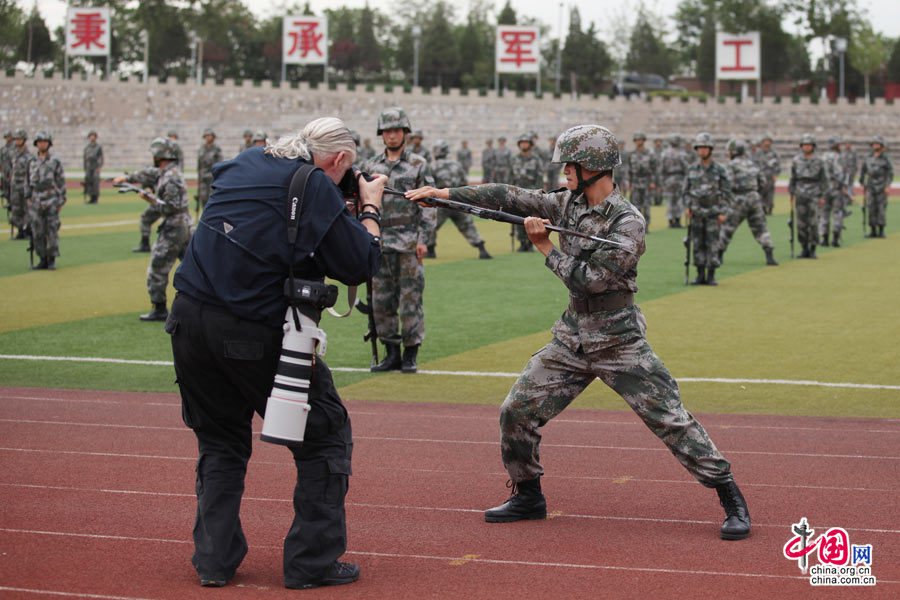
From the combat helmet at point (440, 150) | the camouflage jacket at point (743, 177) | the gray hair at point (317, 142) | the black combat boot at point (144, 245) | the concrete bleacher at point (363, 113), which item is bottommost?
the black combat boot at point (144, 245)

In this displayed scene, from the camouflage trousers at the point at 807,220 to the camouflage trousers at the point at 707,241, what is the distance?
4.74 metres

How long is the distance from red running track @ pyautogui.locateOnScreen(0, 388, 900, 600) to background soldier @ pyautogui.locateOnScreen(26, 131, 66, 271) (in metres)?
11.5

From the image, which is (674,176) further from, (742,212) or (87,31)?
(87,31)

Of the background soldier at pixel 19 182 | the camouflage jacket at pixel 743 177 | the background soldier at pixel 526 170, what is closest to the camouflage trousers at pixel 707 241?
the camouflage jacket at pixel 743 177

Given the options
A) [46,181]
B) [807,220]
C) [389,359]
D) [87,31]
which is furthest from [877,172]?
[87,31]

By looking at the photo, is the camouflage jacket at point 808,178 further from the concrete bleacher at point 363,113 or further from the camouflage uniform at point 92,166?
the concrete bleacher at point 363,113

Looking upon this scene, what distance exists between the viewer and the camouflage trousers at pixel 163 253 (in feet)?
46.4

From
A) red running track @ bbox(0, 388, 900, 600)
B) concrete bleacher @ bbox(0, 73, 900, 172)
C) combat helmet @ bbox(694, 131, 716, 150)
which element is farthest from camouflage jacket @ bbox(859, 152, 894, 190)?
concrete bleacher @ bbox(0, 73, 900, 172)

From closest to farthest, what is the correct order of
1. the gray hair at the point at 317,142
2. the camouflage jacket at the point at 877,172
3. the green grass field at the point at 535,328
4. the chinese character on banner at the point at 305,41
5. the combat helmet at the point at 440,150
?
the gray hair at the point at 317,142 → the green grass field at the point at 535,328 → the combat helmet at the point at 440,150 → the camouflage jacket at the point at 877,172 → the chinese character on banner at the point at 305,41

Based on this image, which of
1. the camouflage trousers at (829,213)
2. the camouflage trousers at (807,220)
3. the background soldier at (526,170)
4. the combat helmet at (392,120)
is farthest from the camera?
the background soldier at (526,170)

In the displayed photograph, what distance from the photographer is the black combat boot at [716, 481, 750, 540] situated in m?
5.73

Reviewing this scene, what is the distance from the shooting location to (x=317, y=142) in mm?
5137

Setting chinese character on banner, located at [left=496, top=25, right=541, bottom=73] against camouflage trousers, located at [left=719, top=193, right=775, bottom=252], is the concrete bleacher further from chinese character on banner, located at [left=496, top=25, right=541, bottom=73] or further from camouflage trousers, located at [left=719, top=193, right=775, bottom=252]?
camouflage trousers, located at [left=719, top=193, right=775, bottom=252]

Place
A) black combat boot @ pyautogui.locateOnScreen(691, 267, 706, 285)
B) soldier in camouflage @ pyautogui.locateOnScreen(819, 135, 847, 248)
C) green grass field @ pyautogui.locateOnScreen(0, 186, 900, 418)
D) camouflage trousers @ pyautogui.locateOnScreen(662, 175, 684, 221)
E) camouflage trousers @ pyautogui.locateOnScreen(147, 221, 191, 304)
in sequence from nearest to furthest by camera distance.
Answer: green grass field @ pyautogui.locateOnScreen(0, 186, 900, 418) < camouflage trousers @ pyautogui.locateOnScreen(147, 221, 191, 304) < black combat boot @ pyautogui.locateOnScreen(691, 267, 706, 285) < soldier in camouflage @ pyautogui.locateOnScreen(819, 135, 847, 248) < camouflage trousers @ pyautogui.locateOnScreen(662, 175, 684, 221)
